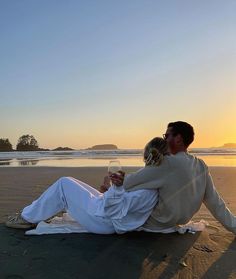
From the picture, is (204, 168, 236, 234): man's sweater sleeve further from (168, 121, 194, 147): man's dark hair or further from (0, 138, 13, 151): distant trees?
(0, 138, 13, 151): distant trees

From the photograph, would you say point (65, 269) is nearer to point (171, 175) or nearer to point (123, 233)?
point (123, 233)

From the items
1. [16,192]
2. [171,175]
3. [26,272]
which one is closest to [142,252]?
[171,175]

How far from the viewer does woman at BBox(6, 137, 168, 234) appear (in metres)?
4.55

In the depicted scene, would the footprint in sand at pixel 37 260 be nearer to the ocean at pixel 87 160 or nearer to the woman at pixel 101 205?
the woman at pixel 101 205

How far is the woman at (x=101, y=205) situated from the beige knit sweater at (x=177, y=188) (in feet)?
0.27

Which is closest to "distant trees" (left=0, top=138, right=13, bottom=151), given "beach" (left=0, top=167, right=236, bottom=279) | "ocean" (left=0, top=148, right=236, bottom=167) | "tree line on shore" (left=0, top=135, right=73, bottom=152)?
"tree line on shore" (left=0, top=135, right=73, bottom=152)

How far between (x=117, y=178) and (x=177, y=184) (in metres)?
0.69

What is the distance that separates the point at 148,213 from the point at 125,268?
1.03 meters

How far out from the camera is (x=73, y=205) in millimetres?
4914

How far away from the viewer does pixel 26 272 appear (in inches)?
144

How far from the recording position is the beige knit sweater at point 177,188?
4527 millimetres

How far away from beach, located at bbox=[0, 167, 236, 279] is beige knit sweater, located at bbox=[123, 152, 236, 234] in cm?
24

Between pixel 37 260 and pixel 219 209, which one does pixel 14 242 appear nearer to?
pixel 37 260

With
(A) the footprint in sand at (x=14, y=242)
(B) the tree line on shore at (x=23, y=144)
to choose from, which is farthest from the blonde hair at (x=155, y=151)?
(B) the tree line on shore at (x=23, y=144)
